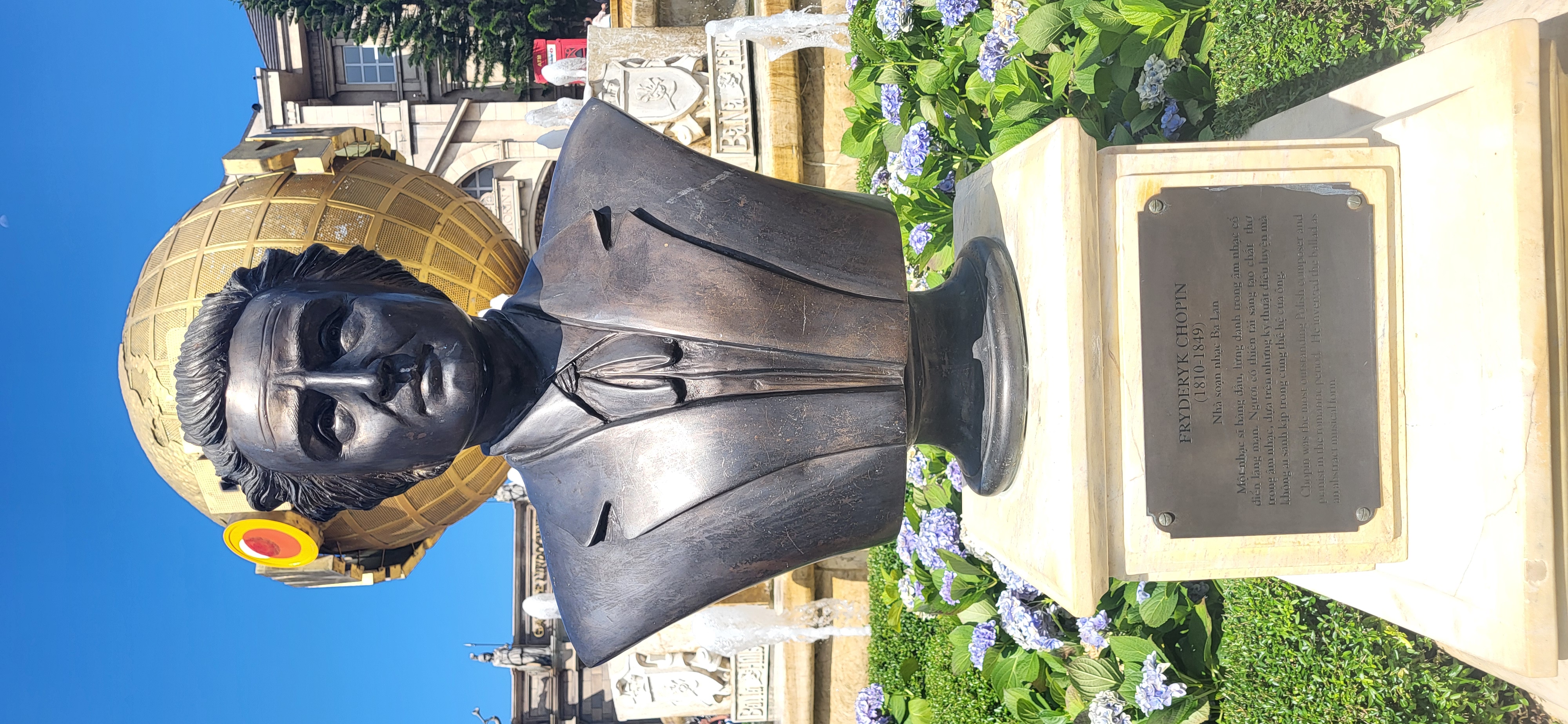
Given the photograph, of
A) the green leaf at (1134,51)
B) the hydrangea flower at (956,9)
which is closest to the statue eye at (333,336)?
the green leaf at (1134,51)

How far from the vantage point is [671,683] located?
7215 mm

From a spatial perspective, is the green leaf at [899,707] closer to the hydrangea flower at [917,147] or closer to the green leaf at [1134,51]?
the hydrangea flower at [917,147]

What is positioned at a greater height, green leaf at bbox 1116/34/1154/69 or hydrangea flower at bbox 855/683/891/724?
green leaf at bbox 1116/34/1154/69

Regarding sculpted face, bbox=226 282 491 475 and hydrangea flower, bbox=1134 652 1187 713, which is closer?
sculpted face, bbox=226 282 491 475

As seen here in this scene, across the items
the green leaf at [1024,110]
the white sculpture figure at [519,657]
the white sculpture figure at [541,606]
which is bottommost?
the white sculpture figure at [519,657]

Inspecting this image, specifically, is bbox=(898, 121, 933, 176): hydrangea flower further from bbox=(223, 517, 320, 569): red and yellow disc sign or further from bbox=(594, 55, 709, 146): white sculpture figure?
bbox=(223, 517, 320, 569): red and yellow disc sign

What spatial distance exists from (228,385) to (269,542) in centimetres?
313

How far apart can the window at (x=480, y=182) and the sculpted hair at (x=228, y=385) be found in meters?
15.7

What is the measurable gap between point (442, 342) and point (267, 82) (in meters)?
19.8

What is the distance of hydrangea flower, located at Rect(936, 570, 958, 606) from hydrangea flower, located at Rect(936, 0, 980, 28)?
10.0ft

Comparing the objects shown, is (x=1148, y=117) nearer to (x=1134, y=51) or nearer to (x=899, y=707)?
(x=1134, y=51)

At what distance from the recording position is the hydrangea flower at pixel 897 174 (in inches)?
206

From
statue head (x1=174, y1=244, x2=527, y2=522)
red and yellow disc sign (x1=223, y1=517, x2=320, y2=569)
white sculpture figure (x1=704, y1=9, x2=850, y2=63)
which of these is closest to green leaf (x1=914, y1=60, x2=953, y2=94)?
white sculpture figure (x1=704, y1=9, x2=850, y2=63)

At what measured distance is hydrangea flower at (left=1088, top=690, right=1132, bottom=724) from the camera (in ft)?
12.1
